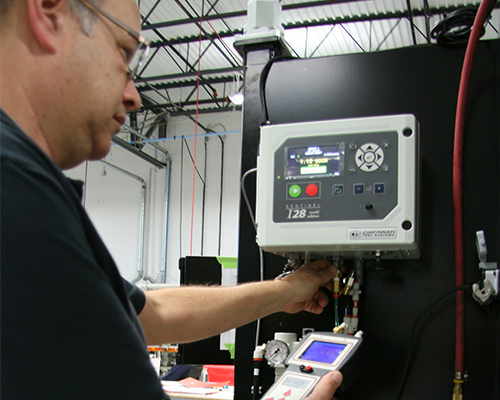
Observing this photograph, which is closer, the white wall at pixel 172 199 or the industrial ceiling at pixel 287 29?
the industrial ceiling at pixel 287 29

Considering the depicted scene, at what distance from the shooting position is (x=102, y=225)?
313 inches

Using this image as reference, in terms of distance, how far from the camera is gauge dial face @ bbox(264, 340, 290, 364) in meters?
1.31

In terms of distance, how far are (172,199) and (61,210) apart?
23.3ft

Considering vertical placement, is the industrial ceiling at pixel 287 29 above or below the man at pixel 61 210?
above

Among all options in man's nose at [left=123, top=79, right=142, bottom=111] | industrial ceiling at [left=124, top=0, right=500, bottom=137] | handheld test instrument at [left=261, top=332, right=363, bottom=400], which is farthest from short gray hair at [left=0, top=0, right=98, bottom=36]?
industrial ceiling at [left=124, top=0, right=500, bottom=137]

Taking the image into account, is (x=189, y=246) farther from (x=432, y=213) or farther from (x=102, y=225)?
(x=432, y=213)

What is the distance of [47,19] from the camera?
596 mm

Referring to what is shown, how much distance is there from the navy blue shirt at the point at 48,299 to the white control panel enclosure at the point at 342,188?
2.41ft

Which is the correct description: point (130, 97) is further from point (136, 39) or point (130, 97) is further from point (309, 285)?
point (309, 285)

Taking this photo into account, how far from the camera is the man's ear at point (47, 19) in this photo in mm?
582

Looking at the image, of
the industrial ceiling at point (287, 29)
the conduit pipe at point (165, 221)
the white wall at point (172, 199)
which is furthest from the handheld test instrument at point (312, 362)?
the conduit pipe at point (165, 221)

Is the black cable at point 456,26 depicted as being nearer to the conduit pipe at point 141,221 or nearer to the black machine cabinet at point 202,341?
the black machine cabinet at point 202,341

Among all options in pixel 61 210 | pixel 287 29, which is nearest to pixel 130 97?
pixel 61 210

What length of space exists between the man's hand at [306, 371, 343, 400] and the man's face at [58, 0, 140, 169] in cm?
68
